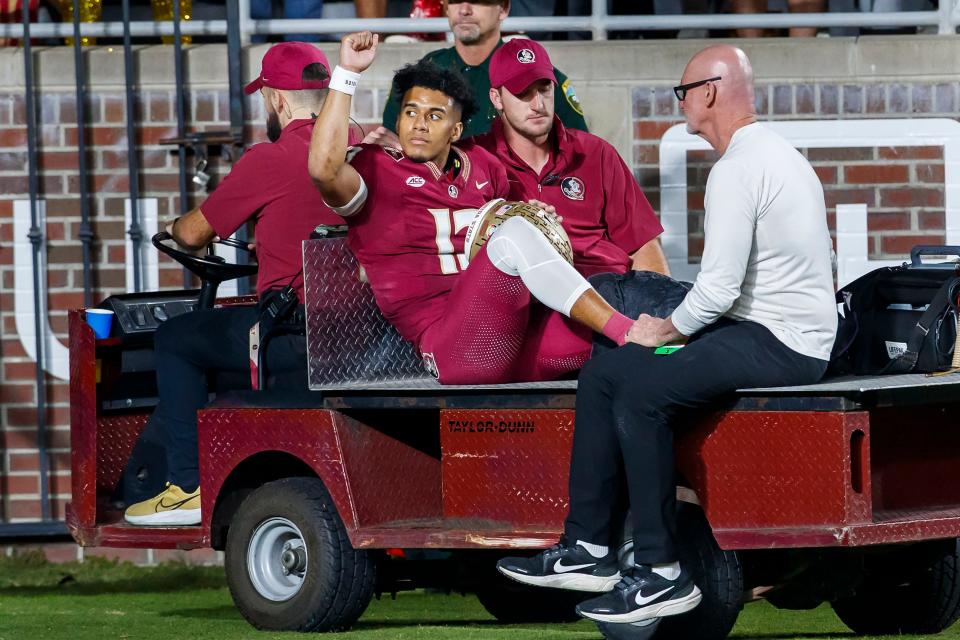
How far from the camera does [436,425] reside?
5.62 m

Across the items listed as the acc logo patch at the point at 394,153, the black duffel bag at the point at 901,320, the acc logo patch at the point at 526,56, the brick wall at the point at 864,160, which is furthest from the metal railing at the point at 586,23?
the black duffel bag at the point at 901,320

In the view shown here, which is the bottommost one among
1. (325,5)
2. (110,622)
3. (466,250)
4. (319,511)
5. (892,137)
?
(110,622)

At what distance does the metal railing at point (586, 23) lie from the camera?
7.93m

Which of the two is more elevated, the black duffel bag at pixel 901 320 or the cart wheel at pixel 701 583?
the black duffel bag at pixel 901 320

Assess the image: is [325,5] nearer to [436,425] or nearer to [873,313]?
[436,425]

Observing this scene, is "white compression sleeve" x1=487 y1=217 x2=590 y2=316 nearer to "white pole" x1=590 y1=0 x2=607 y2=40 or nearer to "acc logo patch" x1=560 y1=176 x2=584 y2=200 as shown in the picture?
"acc logo patch" x1=560 y1=176 x2=584 y2=200

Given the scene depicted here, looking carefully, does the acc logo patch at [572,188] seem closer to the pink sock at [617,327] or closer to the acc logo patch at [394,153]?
the acc logo patch at [394,153]

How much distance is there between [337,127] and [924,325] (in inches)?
72.5

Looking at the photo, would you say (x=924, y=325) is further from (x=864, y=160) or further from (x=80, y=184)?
(x=80, y=184)

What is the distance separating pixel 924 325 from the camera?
197 inches

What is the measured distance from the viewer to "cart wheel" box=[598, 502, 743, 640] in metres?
4.85

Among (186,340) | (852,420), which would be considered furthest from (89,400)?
(852,420)

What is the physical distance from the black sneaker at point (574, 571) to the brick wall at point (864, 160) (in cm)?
316

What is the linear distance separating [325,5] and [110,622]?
3491 millimetres
